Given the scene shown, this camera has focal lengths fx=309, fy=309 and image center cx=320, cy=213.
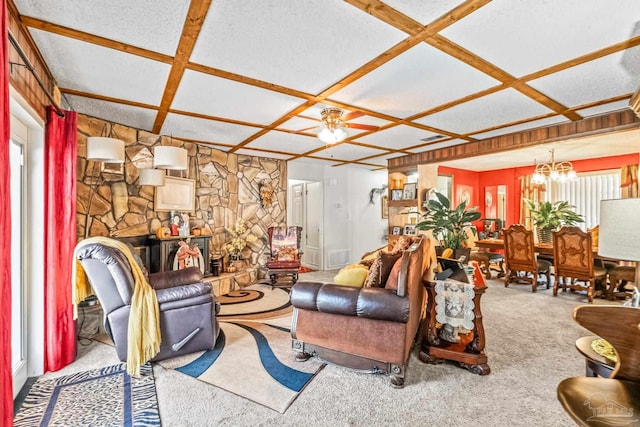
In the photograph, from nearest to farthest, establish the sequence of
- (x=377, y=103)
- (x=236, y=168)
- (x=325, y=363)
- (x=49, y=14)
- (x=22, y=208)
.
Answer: (x=49, y=14) → (x=22, y=208) → (x=325, y=363) → (x=377, y=103) → (x=236, y=168)

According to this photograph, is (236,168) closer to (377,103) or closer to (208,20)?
(377,103)

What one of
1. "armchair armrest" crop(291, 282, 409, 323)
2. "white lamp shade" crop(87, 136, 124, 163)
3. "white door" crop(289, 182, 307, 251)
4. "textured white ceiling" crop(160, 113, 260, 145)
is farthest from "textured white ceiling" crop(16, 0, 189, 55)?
"white door" crop(289, 182, 307, 251)

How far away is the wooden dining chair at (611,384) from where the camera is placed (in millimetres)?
1269

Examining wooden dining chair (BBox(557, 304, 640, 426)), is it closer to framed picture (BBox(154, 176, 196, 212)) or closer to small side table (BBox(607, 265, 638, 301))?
small side table (BBox(607, 265, 638, 301))

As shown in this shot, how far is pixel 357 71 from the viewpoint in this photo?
7.91 feet

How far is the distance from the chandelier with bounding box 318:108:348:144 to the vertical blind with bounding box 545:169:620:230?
18.5 ft

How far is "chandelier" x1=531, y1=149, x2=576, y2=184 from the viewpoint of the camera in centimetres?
566

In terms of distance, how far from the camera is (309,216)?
287 inches

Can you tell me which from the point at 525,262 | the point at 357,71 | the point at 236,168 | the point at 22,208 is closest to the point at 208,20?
the point at 357,71

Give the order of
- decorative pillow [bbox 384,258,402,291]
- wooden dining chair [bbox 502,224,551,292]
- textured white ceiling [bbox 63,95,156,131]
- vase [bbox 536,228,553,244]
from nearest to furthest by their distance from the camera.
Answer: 1. decorative pillow [bbox 384,258,402,291]
2. textured white ceiling [bbox 63,95,156,131]
3. wooden dining chair [bbox 502,224,551,292]
4. vase [bbox 536,228,553,244]

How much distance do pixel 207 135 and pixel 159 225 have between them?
1.46 metres

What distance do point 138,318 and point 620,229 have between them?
10.1 feet

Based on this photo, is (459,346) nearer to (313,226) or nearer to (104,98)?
(104,98)

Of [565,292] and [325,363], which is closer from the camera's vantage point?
[325,363]
